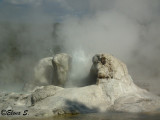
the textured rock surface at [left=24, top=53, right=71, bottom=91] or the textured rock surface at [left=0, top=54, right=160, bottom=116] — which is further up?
the textured rock surface at [left=24, top=53, right=71, bottom=91]

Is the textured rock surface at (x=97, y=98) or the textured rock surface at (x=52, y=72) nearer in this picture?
the textured rock surface at (x=97, y=98)

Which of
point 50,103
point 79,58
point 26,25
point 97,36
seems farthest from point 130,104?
point 26,25

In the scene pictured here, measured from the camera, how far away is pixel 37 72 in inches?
563

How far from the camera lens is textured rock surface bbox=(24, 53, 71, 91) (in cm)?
1329

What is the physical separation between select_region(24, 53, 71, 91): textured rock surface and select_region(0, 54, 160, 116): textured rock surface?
6.37 feet

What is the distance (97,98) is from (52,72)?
13.7 feet

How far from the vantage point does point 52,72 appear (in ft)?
46.0

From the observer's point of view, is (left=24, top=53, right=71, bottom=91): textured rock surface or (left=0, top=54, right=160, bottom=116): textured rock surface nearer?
(left=0, top=54, right=160, bottom=116): textured rock surface

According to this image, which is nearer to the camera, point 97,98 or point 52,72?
point 97,98

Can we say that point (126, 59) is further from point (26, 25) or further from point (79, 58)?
point (26, 25)

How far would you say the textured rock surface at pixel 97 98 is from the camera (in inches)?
376

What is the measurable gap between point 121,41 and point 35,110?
422 inches

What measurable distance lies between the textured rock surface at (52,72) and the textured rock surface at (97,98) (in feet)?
6.37

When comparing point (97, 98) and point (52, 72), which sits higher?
point (52, 72)
